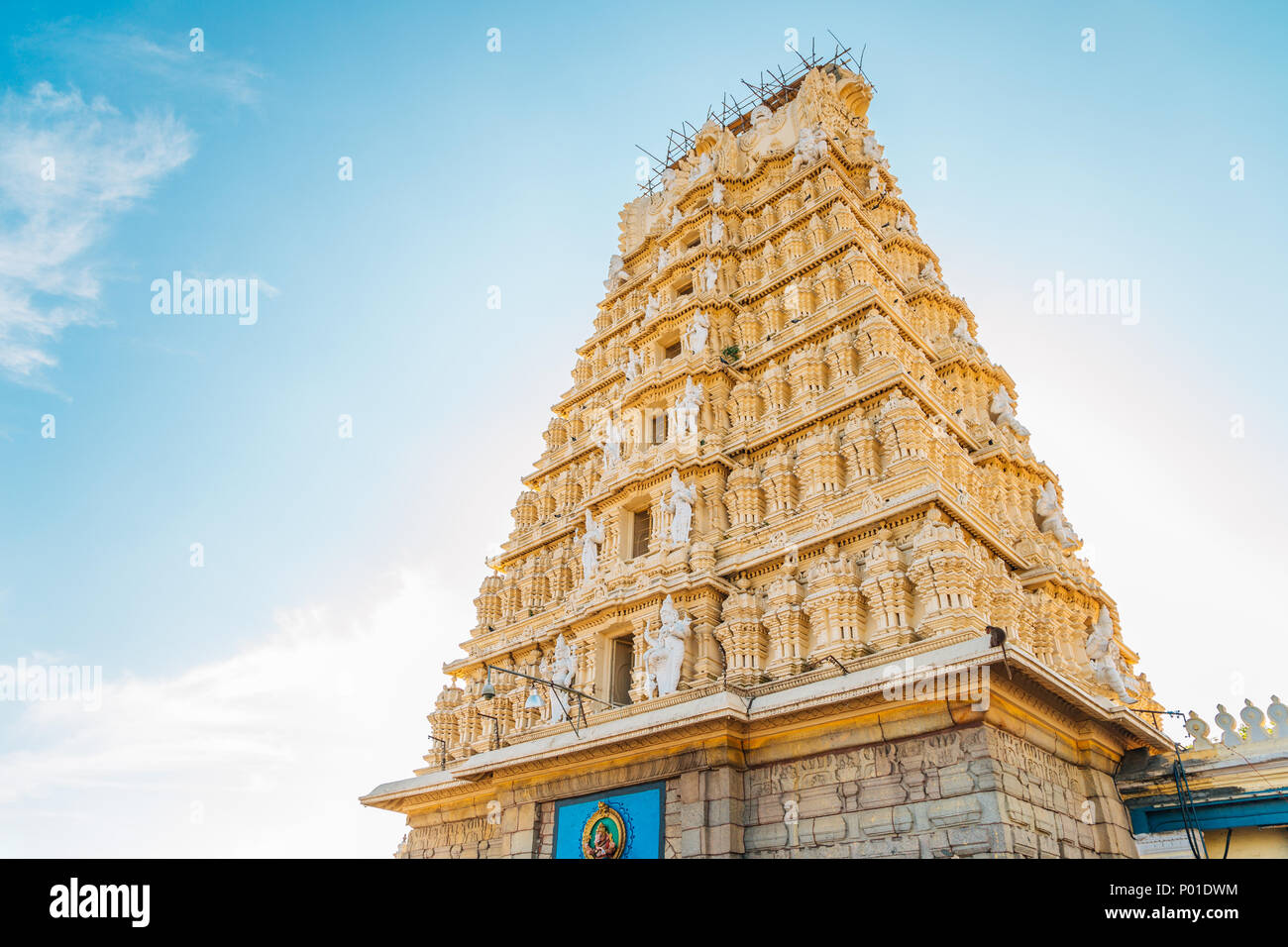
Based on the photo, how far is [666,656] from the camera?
16.3m

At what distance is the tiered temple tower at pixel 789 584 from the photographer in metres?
12.8

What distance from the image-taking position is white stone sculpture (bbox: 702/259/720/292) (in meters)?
23.0

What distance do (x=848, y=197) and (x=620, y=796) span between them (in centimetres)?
1583

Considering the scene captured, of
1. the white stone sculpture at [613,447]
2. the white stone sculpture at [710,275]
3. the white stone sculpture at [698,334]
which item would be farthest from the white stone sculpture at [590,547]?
the white stone sculpture at [710,275]

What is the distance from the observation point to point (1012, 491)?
65.7 ft

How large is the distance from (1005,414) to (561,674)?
1278 cm

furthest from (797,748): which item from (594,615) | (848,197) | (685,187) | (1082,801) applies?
(685,187)

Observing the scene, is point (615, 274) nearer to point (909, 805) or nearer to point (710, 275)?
point (710, 275)

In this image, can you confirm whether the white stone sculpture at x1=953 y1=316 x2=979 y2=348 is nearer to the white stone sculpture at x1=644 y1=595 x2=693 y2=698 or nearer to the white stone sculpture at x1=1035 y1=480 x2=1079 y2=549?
the white stone sculpture at x1=1035 y1=480 x2=1079 y2=549

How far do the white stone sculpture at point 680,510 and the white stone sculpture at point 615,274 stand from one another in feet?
35.3

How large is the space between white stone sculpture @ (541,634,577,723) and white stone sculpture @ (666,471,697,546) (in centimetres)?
348

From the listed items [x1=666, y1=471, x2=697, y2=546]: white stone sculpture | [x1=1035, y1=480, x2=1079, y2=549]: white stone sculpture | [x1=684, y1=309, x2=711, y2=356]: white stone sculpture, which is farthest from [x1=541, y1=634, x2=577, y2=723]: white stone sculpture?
[x1=1035, y1=480, x2=1079, y2=549]: white stone sculpture
